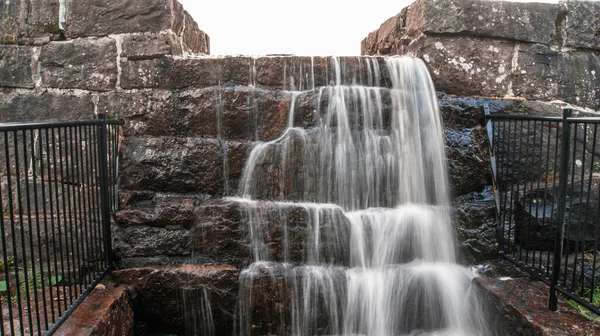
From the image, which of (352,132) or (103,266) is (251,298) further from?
(352,132)

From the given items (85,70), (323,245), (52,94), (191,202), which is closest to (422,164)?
(323,245)

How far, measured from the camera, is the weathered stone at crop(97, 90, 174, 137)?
3.91 m

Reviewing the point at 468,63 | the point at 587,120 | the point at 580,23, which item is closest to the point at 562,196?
the point at 587,120

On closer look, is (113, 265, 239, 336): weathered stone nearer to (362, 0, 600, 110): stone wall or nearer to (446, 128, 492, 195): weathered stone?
(446, 128, 492, 195): weathered stone

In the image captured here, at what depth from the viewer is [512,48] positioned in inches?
166

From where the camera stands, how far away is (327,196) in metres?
3.70

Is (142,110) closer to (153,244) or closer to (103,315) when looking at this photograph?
(153,244)

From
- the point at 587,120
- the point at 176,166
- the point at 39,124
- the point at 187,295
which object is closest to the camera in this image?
the point at 39,124

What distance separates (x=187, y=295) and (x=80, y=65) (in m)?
2.49

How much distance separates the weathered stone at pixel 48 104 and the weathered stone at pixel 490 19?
346 cm

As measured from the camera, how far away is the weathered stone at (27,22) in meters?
3.99

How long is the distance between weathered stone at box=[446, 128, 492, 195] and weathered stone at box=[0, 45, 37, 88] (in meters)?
4.13

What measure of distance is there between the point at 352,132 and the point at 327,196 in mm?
656

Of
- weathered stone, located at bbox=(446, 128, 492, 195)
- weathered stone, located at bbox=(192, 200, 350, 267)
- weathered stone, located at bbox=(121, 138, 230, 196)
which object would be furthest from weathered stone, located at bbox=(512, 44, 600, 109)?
weathered stone, located at bbox=(121, 138, 230, 196)
